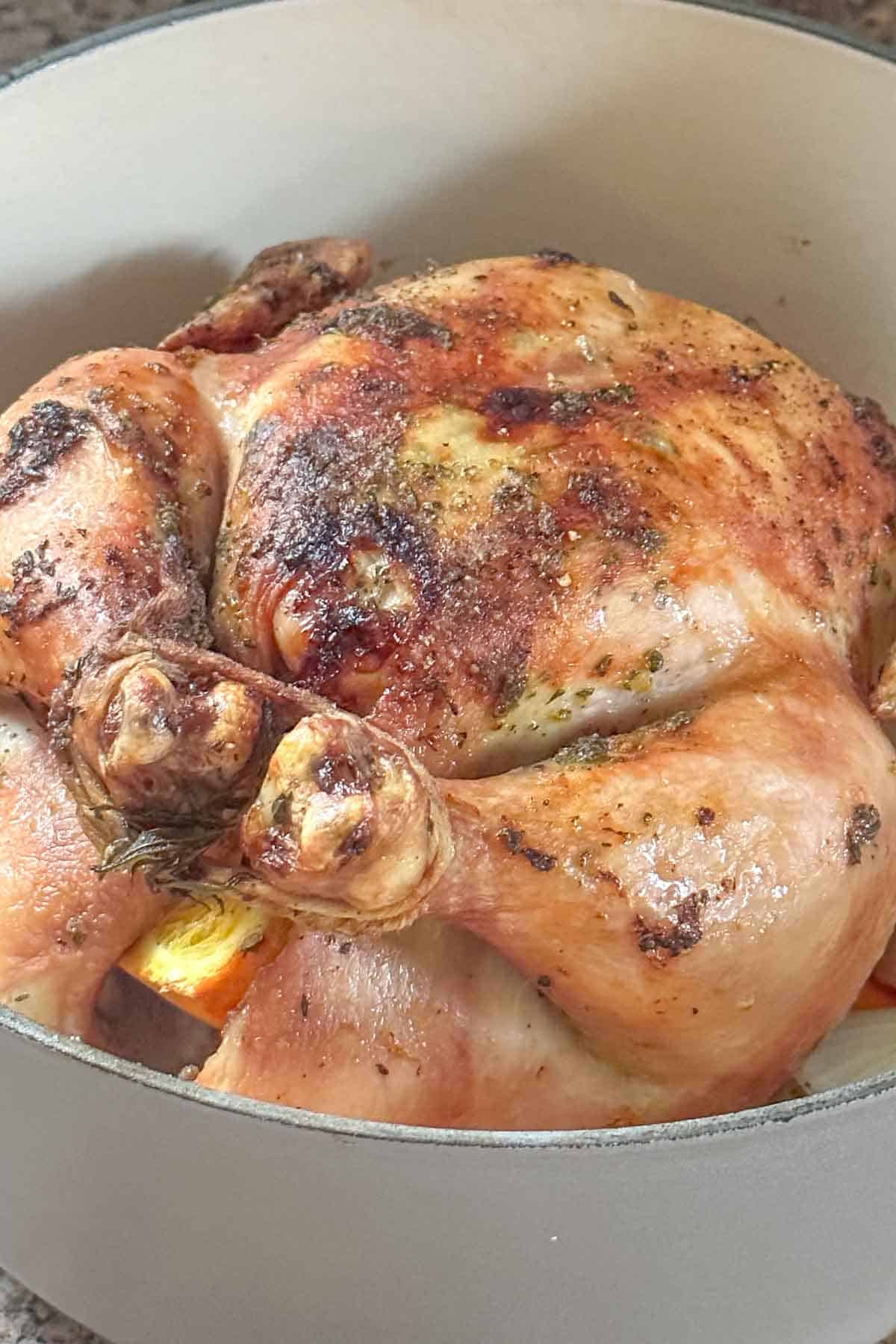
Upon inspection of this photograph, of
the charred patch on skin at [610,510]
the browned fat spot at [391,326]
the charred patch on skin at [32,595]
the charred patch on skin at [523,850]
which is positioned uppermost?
the browned fat spot at [391,326]

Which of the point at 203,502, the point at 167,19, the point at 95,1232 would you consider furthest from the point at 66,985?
the point at 167,19

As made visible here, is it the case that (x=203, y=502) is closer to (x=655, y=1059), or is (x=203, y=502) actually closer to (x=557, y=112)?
(x=655, y=1059)

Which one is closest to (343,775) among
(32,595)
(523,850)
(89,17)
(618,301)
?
(523,850)

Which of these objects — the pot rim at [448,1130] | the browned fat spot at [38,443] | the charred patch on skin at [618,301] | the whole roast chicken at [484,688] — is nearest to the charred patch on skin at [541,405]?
the whole roast chicken at [484,688]

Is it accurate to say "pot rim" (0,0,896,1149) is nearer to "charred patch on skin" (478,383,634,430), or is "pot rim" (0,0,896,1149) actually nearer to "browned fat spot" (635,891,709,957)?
"browned fat spot" (635,891,709,957)

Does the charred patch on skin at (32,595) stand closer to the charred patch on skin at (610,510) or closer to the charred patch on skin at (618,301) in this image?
the charred patch on skin at (610,510)

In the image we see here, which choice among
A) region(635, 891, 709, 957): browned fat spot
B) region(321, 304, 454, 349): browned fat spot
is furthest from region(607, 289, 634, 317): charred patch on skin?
region(635, 891, 709, 957): browned fat spot
